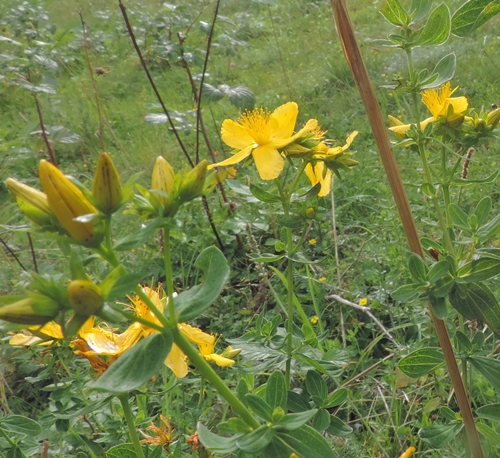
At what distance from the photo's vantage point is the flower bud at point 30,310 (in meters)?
0.43

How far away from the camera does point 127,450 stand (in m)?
0.73

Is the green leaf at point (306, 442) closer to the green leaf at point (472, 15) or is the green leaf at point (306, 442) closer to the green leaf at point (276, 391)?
the green leaf at point (276, 391)

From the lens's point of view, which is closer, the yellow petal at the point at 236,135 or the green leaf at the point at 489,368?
the green leaf at the point at 489,368

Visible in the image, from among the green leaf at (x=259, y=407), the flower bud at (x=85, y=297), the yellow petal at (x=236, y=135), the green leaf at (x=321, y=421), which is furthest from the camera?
the yellow petal at (x=236, y=135)

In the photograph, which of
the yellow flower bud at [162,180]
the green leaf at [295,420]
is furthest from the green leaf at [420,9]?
the green leaf at [295,420]

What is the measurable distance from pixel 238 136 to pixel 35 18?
209cm

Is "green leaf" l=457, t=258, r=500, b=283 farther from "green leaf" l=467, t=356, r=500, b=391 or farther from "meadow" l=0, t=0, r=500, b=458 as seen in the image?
"green leaf" l=467, t=356, r=500, b=391

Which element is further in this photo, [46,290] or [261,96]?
[261,96]

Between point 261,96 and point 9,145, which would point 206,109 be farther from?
point 9,145

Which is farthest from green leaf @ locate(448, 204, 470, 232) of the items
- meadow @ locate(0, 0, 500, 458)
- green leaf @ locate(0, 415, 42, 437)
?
green leaf @ locate(0, 415, 42, 437)

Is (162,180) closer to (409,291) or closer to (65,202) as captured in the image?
(65,202)

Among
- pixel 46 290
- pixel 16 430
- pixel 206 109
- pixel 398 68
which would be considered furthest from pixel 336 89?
pixel 46 290

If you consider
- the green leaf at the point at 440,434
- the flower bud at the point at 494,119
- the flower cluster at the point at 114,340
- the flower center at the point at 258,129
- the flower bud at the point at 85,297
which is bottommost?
the green leaf at the point at 440,434

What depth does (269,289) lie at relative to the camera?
1.73 meters
